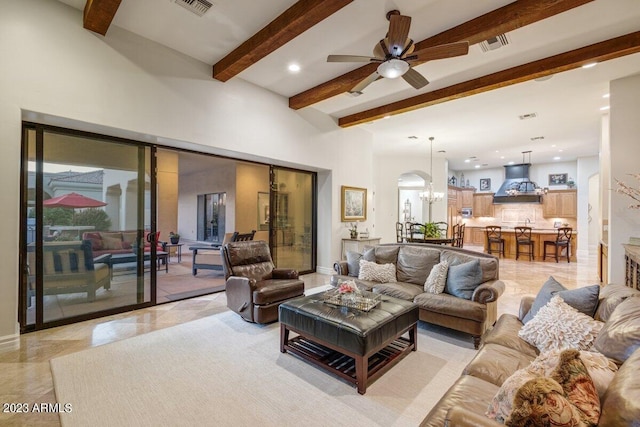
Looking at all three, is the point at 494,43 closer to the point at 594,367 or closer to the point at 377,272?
the point at 377,272

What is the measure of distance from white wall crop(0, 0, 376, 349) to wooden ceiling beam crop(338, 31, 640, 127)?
229cm

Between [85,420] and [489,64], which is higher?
[489,64]

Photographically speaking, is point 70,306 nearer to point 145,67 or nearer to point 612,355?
point 145,67

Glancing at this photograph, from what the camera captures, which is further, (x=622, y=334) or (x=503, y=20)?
(x=503, y=20)

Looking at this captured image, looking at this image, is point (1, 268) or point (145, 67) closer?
point (1, 268)

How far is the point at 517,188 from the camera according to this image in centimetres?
1096

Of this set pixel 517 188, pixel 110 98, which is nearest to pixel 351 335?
pixel 110 98

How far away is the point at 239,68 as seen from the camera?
4059 millimetres

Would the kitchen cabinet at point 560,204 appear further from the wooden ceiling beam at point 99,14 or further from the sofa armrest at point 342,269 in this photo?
the wooden ceiling beam at point 99,14

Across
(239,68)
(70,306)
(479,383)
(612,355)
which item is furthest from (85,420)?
(239,68)

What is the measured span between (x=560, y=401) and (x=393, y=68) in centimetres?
302

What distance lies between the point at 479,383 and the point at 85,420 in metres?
2.51

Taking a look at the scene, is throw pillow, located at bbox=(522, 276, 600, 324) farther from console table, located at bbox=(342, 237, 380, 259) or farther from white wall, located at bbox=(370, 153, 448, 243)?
white wall, located at bbox=(370, 153, 448, 243)

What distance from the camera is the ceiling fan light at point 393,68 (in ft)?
9.86
